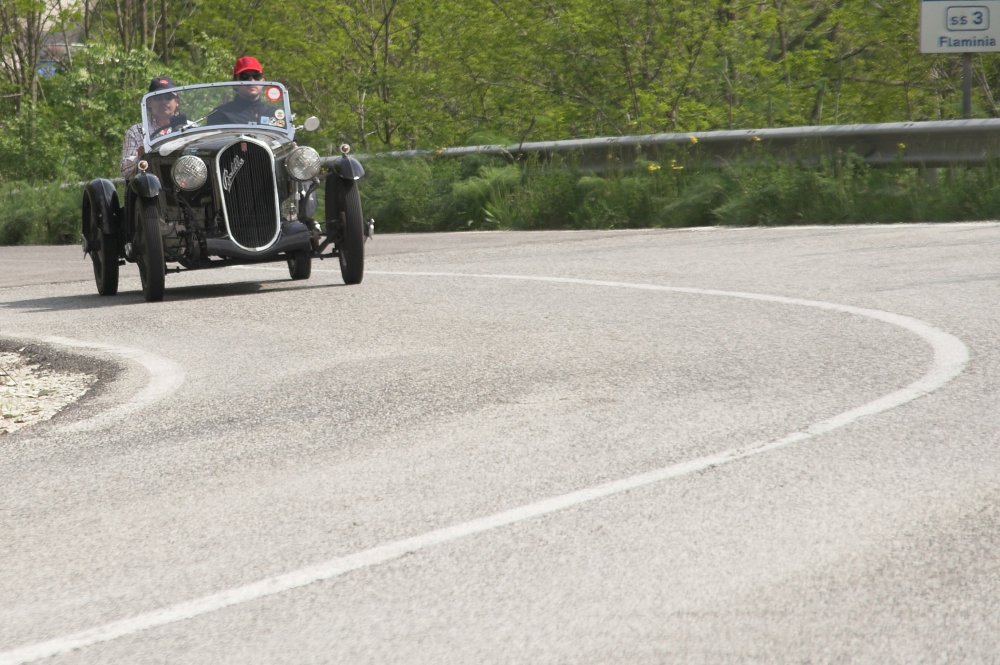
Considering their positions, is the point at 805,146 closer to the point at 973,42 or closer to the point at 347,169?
the point at 973,42

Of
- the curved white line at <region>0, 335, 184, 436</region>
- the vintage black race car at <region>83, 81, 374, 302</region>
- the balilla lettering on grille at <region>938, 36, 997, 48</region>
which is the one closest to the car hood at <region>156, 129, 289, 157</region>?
the vintage black race car at <region>83, 81, 374, 302</region>

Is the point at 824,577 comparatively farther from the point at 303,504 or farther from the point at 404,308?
the point at 404,308

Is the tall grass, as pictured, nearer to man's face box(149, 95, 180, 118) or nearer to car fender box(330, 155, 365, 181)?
car fender box(330, 155, 365, 181)

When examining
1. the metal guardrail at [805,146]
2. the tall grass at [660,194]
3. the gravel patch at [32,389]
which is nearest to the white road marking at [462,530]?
the gravel patch at [32,389]

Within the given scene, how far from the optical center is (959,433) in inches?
217

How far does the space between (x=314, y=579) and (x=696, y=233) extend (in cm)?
1080

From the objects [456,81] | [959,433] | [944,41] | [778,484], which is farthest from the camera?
[456,81]

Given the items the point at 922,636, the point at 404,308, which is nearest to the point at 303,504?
the point at 922,636

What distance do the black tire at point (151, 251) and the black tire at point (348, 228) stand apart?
1339 mm

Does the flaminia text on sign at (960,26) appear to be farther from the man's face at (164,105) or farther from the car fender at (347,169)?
the man's face at (164,105)

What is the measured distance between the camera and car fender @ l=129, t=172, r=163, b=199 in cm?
1143

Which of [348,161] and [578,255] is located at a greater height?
[348,161]

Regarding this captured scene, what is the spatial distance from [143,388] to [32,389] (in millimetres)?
773

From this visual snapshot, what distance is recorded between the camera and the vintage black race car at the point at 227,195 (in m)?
11.6
